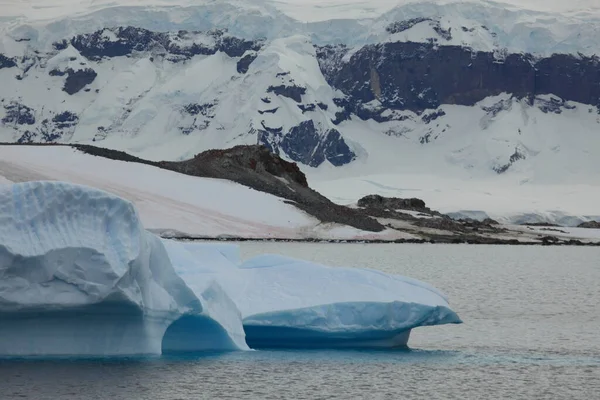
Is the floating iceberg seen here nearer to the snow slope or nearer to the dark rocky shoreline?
the snow slope

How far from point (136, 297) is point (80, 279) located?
1.24m

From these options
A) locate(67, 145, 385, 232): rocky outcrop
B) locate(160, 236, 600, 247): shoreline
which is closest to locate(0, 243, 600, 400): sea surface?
locate(160, 236, 600, 247): shoreline

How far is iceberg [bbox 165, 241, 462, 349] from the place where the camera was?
3067 cm

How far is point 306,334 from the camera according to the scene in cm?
3147

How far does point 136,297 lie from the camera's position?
2670 cm

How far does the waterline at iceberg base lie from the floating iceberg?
0.02 m

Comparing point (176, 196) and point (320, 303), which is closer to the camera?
point (320, 303)

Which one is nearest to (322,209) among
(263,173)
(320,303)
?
(263,173)

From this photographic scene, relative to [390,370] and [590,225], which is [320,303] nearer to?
[390,370]

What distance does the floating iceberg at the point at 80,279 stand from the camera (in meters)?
26.1

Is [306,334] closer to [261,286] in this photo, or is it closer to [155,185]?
[261,286]

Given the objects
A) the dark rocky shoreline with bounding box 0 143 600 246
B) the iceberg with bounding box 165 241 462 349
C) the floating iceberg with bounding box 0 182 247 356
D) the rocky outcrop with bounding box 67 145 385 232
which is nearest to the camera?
the floating iceberg with bounding box 0 182 247 356

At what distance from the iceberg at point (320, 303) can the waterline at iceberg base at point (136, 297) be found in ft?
0.12

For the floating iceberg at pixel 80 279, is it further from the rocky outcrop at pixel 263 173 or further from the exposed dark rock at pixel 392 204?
the exposed dark rock at pixel 392 204
